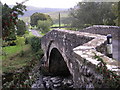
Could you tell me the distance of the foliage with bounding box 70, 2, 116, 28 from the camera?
2383 cm

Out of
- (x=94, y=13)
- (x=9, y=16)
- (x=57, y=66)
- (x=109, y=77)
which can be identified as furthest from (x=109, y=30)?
(x=94, y=13)

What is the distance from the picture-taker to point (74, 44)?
6121 mm

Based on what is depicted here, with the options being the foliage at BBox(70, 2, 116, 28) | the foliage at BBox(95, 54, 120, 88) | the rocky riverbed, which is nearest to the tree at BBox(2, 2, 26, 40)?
the foliage at BBox(95, 54, 120, 88)

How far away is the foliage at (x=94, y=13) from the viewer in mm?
23828

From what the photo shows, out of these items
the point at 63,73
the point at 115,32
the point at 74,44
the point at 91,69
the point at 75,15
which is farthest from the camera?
the point at 75,15

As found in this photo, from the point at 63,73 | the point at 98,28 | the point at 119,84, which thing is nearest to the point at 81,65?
the point at 119,84

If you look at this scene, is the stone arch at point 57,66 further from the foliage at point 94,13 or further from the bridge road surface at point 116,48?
the foliage at point 94,13

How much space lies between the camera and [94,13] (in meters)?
24.2

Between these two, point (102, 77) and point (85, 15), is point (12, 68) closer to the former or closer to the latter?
point (85, 15)

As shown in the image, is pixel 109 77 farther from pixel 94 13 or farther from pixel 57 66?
pixel 94 13

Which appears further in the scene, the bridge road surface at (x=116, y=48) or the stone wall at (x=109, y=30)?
the stone wall at (x=109, y=30)

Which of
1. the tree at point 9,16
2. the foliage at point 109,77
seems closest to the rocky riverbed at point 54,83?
the tree at point 9,16

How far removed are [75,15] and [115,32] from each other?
17.0m

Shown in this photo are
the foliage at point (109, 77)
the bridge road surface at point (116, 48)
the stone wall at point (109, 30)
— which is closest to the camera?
the foliage at point (109, 77)
